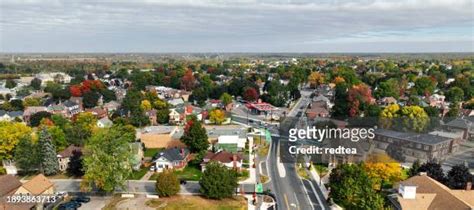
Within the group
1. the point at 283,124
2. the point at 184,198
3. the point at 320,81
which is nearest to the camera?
the point at 184,198

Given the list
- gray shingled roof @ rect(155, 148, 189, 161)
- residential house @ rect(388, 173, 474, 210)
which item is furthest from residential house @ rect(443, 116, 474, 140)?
gray shingled roof @ rect(155, 148, 189, 161)

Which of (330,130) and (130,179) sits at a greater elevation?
(330,130)

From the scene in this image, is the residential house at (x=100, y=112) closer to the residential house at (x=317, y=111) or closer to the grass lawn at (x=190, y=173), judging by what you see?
the grass lawn at (x=190, y=173)

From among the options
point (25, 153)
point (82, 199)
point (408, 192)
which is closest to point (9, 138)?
point (25, 153)

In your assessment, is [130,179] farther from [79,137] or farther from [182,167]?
[79,137]

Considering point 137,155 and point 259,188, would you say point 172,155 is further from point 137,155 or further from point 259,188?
point 259,188

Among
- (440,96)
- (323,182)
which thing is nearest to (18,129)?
(323,182)

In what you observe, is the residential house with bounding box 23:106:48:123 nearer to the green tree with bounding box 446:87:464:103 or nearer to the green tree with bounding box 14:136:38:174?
the green tree with bounding box 14:136:38:174
